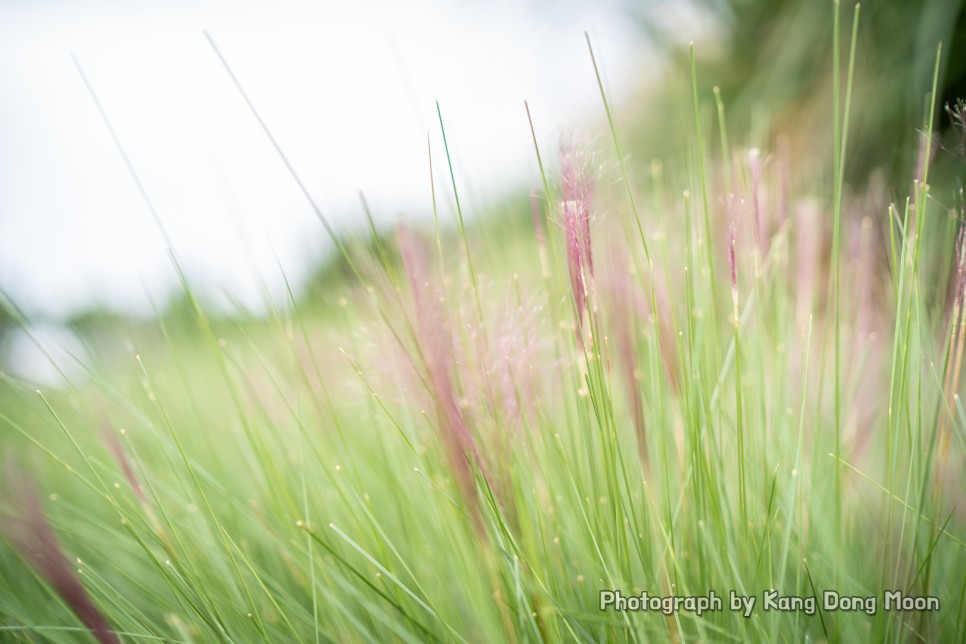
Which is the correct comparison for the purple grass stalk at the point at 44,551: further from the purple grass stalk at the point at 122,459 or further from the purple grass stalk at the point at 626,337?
the purple grass stalk at the point at 626,337

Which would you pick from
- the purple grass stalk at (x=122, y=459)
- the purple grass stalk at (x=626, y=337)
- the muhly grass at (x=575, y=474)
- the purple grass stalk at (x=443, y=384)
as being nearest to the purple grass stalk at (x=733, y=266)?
the muhly grass at (x=575, y=474)

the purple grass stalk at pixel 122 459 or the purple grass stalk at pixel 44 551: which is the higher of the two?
the purple grass stalk at pixel 122 459

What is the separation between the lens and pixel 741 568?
22.0 inches

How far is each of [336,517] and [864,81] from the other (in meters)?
1.36

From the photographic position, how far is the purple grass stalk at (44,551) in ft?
1.53

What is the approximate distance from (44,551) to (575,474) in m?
0.46

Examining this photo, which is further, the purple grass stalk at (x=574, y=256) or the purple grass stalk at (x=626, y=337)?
the purple grass stalk at (x=626, y=337)

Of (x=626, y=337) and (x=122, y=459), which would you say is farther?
(x=626, y=337)

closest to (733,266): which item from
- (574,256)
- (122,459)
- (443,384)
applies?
(574,256)

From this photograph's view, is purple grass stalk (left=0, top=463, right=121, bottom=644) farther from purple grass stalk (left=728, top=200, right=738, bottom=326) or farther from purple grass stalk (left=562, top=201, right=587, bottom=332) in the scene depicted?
purple grass stalk (left=728, top=200, right=738, bottom=326)

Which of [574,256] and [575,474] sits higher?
[574,256]

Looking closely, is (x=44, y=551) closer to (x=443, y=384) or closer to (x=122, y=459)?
(x=122, y=459)

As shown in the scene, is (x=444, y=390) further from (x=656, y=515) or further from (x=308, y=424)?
(x=308, y=424)

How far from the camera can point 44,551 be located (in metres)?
0.50
